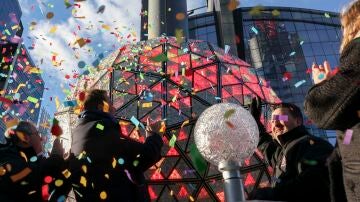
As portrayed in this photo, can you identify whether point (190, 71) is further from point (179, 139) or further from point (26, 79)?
point (26, 79)

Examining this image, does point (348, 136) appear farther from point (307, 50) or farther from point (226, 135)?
point (307, 50)

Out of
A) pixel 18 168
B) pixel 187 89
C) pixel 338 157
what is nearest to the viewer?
pixel 338 157

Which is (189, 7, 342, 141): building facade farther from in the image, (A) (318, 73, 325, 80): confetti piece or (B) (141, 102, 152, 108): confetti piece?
(A) (318, 73, 325, 80): confetti piece

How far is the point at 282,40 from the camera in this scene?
129 ft

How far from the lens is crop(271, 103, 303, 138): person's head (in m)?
3.38

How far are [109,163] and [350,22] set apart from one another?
2.27 m

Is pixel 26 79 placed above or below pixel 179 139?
below

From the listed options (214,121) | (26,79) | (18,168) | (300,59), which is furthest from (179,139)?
(26,79)

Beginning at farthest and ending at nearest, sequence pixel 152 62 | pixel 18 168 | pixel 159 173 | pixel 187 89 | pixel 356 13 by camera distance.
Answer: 1. pixel 152 62
2. pixel 187 89
3. pixel 159 173
4. pixel 18 168
5. pixel 356 13

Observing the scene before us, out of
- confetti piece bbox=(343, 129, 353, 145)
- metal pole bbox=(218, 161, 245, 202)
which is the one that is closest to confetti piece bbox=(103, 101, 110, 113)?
metal pole bbox=(218, 161, 245, 202)

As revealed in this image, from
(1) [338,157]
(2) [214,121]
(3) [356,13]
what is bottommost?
(2) [214,121]

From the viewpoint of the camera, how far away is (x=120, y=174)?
311 centimetres

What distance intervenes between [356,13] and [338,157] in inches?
33.3

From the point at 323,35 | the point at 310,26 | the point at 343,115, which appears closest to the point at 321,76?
the point at 343,115
